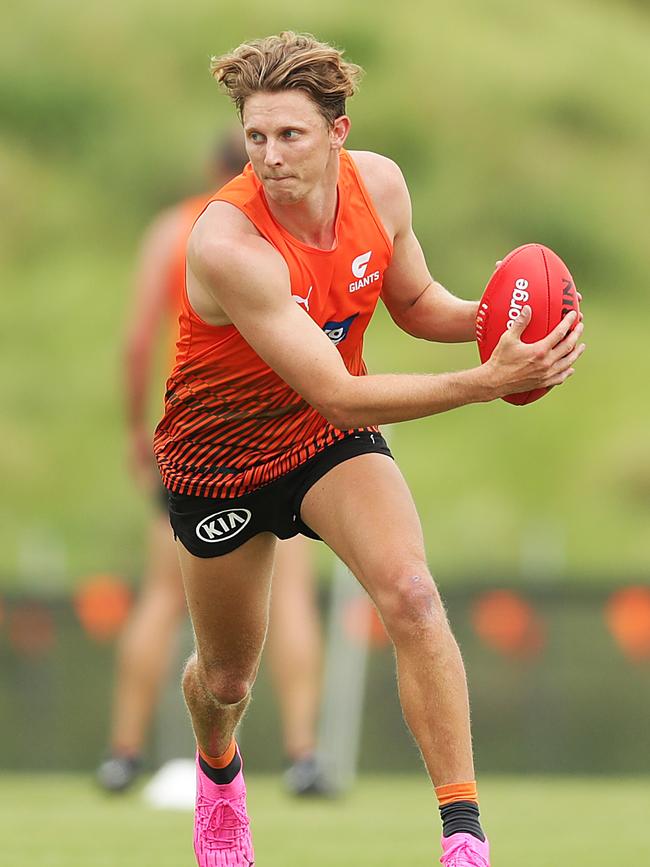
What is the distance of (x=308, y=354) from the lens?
4.00 metres

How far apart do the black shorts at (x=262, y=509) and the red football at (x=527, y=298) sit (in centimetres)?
41

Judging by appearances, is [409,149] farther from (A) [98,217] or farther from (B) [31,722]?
(B) [31,722]

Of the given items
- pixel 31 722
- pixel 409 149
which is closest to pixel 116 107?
pixel 409 149

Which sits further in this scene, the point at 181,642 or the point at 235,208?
the point at 181,642

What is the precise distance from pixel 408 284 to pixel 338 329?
0.38 meters

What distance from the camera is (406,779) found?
8.40 m

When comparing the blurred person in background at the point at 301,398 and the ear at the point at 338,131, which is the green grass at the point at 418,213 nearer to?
the blurred person in background at the point at 301,398

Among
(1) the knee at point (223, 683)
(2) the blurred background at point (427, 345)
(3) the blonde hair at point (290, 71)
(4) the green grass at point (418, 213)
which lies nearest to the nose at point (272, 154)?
(3) the blonde hair at point (290, 71)

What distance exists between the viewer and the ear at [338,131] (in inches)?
164

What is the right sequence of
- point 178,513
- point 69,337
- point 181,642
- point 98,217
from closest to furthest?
1. point 178,513
2. point 181,642
3. point 69,337
4. point 98,217

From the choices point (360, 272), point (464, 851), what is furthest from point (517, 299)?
point (464, 851)

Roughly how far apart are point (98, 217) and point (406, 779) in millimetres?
10873

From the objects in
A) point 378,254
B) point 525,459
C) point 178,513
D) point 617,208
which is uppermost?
point 617,208

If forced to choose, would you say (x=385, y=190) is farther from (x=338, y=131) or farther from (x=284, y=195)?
(x=284, y=195)
